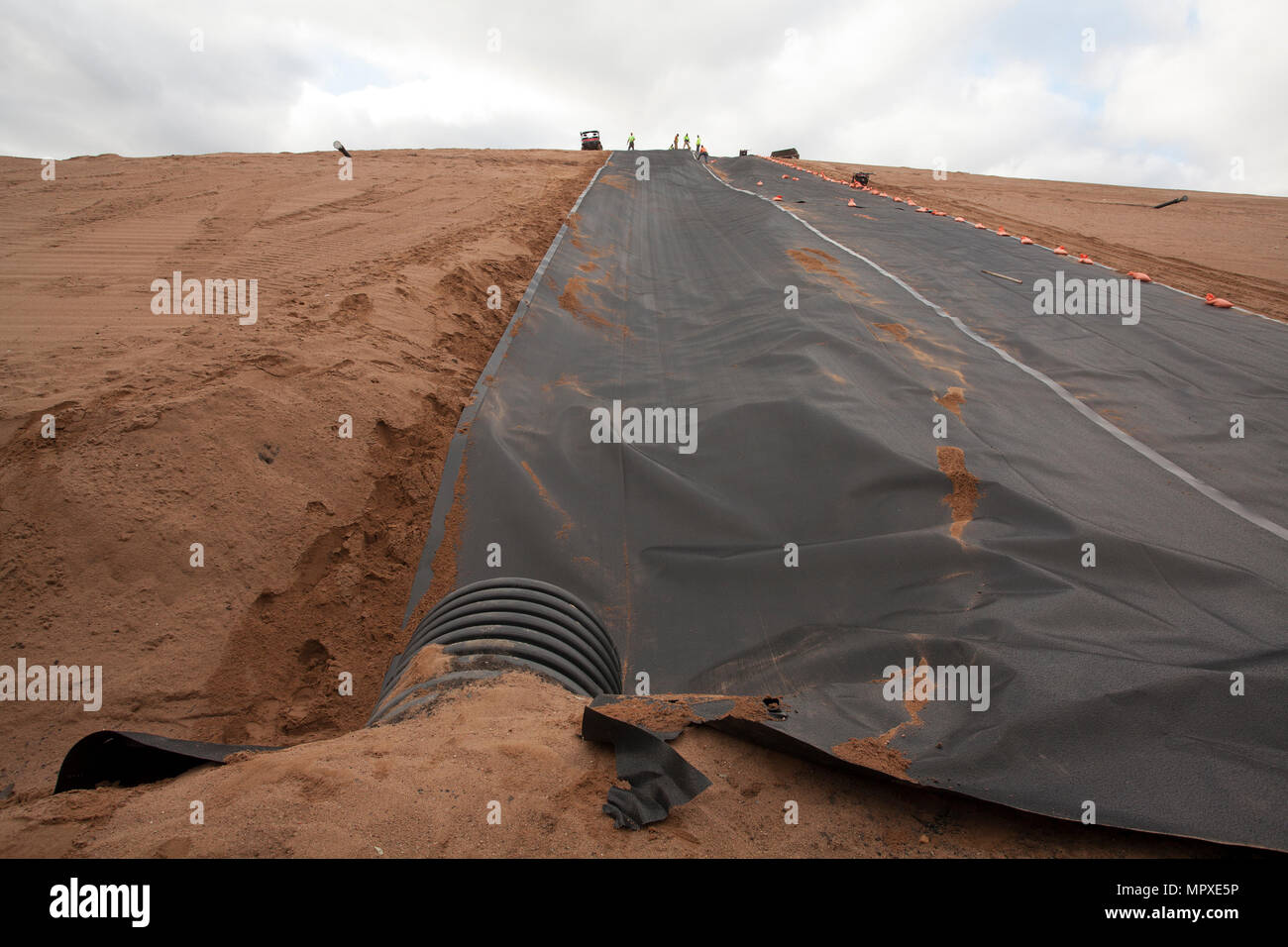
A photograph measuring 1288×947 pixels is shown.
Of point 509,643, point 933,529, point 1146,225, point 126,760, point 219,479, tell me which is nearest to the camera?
point 126,760

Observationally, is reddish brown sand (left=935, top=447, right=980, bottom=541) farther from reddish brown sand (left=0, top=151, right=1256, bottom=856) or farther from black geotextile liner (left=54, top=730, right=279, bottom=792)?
black geotextile liner (left=54, top=730, right=279, bottom=792)

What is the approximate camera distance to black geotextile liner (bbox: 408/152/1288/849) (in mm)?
1734

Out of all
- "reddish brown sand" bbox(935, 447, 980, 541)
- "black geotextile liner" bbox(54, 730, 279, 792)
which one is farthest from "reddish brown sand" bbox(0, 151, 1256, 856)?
"reddish brown sand" bbox(935, 447, 980, 541)

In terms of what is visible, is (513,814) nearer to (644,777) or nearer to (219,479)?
(644,777)

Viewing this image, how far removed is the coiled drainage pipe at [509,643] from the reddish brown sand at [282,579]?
158 millimetres

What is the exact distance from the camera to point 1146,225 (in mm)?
13258

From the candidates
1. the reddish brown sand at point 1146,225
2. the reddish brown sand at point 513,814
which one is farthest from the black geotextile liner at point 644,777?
the reddish brown sand at point 1146,225

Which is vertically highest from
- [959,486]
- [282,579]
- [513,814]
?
[959,486]

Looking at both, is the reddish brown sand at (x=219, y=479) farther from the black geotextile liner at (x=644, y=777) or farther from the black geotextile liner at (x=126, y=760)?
the black geotextile liner at (x=644, y=777)

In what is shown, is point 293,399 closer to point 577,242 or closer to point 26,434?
point 26,434

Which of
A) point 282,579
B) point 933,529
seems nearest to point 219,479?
A: point 282,579

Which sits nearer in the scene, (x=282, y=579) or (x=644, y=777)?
(x=644, y=777)

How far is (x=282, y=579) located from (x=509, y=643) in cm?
160
